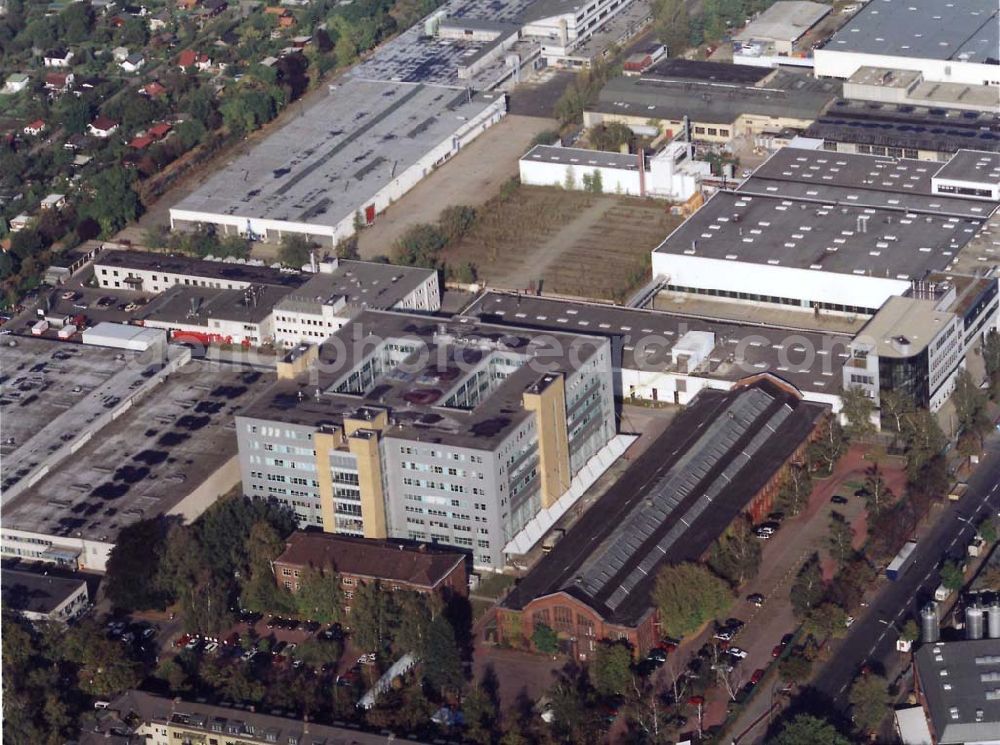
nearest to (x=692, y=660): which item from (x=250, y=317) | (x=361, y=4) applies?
(x=250, y=317)

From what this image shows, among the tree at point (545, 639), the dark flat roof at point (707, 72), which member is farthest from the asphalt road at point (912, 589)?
the dark flat roof at point (707, 72)

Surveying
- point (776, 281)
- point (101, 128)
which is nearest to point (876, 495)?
point (776, 281)

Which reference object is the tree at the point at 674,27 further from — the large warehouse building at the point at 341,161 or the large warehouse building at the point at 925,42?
the large warehouse building at the point at 341,161

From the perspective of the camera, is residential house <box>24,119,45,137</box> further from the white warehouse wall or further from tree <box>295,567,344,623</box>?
tree <box>295,567,344,623</box>

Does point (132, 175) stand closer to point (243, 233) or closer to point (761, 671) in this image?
point (243, 233)

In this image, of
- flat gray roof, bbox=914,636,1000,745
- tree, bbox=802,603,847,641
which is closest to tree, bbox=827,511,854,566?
tree, bbox=802,603,847,641
